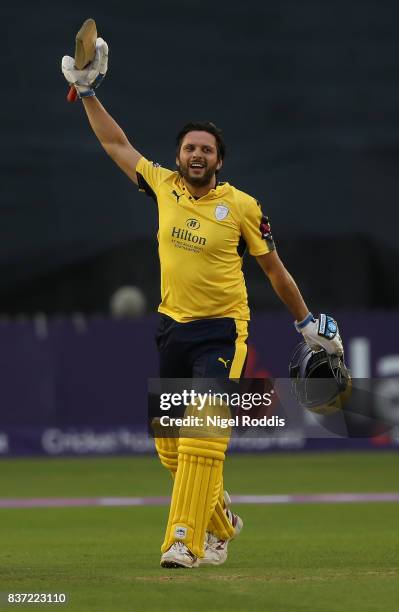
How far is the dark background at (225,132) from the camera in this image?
53.1 feet

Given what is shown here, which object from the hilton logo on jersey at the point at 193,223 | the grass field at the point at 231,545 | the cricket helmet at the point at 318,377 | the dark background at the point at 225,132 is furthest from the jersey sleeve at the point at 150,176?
the dark background at the point at 225,132

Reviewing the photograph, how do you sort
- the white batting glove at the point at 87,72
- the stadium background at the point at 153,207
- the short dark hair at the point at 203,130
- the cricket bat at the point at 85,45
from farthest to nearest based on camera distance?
the stadium background at the point at 153,207, the white batting glove at the point at 87,72, the cricket bat at the point at 85,45, the short dark hair at the point at 203,130

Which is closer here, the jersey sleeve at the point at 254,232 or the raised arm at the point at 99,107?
the jersey sleeve at the point at 254,232

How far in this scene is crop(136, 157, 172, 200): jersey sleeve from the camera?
733 centimetres

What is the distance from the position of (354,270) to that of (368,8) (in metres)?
3.64

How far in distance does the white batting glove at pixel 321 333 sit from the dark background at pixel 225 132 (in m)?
8.49

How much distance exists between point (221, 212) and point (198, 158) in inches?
11.7

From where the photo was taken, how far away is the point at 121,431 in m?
14.6

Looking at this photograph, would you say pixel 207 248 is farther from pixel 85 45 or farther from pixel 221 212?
pixel 85 45

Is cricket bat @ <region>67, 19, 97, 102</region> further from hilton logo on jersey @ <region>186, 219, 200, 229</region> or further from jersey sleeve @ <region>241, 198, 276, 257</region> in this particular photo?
jersey sleeve @ <region>241, 198, 276, 257</region>

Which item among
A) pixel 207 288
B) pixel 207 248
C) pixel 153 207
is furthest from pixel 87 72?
pixel 153 207

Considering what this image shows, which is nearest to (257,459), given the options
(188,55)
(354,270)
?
(354,270)

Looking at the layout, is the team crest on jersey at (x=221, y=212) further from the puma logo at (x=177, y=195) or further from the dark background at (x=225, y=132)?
the dark background at (x=225, y=132)

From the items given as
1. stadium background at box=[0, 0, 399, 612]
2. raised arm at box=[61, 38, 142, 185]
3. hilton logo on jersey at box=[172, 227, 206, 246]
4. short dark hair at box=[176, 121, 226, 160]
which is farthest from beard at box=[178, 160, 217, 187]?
stadium background at box=[0, 0, 399, 612]
